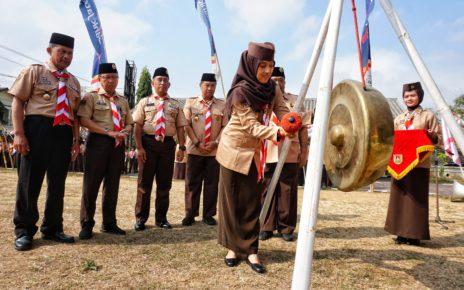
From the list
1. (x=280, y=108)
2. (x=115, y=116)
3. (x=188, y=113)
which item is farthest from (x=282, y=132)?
(x=188, y=113)

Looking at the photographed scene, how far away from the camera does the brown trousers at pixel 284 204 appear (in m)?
4.59

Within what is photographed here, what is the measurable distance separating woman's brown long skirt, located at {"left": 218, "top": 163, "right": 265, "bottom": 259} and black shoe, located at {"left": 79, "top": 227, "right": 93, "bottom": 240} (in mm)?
1734

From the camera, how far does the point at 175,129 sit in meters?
5.11

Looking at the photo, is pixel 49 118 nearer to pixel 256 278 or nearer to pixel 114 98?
pixel 114 98

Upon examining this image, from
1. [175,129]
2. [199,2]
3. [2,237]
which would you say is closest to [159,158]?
[175,129]

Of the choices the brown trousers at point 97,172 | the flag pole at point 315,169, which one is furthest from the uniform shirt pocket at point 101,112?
the flag pole at point 315,169

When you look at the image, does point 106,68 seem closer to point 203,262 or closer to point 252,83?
point 252,83

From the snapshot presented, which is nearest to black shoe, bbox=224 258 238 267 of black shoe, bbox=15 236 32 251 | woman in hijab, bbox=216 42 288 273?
woman in hijab, bbox=216 42 288 273

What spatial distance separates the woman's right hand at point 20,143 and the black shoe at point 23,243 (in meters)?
0.90

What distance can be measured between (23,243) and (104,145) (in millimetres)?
1335

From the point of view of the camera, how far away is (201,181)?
5.43m

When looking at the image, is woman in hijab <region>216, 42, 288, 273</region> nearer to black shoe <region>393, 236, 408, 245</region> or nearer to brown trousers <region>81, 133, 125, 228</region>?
brown trousers <region>81, 133, 125, 228</region>

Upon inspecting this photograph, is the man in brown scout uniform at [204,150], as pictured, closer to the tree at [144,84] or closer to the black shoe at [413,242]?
the black shoe at [413,242]

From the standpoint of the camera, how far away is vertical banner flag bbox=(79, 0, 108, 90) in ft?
22.7
